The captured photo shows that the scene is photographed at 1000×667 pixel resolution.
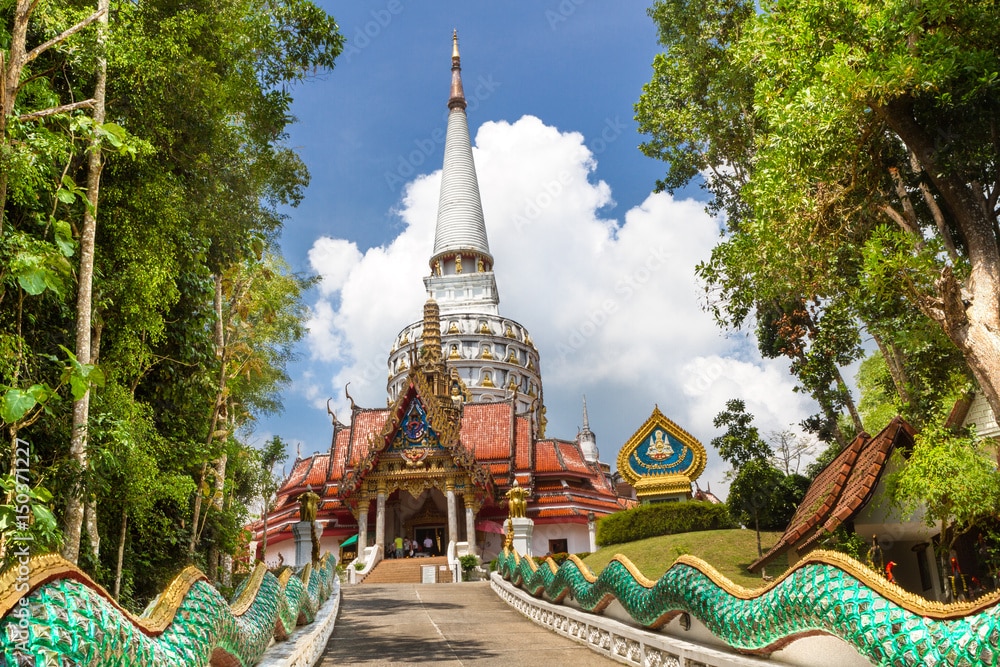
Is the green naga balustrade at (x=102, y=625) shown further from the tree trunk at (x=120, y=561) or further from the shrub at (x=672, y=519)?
the shrub at (x=672, y=519)

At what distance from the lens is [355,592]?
17812 millimetres

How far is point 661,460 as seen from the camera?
21.8 meters

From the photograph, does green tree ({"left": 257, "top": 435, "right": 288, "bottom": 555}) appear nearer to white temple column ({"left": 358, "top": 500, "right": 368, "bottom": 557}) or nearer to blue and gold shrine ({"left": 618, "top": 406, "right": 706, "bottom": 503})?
white temple column ({"left": 358, "top": 500, "right": 368, "bottom": 557})

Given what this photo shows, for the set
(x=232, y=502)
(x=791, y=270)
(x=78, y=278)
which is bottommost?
(x=232, y=502)

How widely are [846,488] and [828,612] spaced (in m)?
8.45

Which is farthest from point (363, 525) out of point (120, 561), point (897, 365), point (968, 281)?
point (968, 281)

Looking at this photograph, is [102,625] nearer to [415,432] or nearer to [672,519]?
[672,519]

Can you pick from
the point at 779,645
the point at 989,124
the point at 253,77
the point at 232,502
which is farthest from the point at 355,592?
the point at 989,124

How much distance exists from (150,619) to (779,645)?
434 cm

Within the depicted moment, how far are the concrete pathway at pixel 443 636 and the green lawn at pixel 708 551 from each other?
3928 mm

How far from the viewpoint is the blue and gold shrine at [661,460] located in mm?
21484

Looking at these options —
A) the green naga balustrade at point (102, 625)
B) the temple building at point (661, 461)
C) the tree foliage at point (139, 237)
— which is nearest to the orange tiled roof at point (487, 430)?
the temple building at point (661, 461)

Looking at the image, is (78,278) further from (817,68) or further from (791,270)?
(791,270)

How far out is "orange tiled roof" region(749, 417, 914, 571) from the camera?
11523 millimetres
